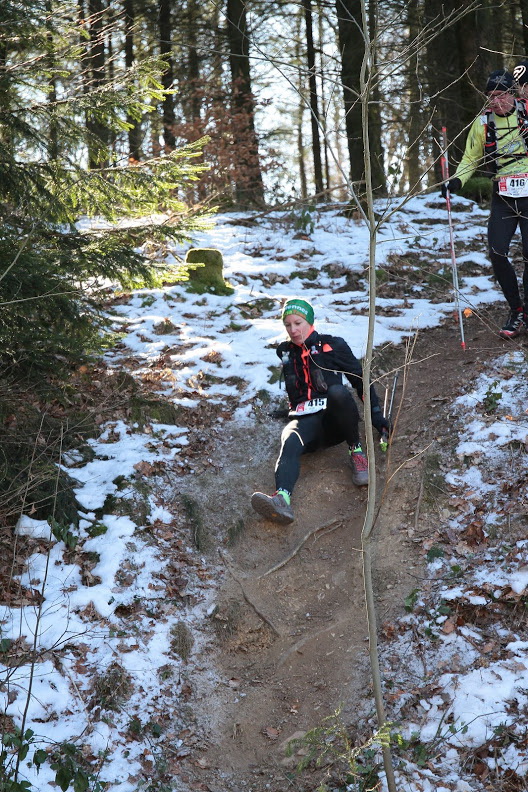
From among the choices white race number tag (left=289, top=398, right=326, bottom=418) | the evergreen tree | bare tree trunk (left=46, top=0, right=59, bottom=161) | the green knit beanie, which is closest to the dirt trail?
white race number tag (left=289, top=398, right=326, bottom=418)

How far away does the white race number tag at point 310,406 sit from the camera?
20.0 feet

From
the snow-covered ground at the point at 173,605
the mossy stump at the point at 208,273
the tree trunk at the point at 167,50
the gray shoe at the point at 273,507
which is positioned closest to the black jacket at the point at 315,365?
the snow-covered ground at the point at 173,605

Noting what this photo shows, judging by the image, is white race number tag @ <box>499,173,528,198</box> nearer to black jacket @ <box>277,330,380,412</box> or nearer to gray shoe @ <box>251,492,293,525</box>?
black jacket @ <box>277,330,380,412</box>

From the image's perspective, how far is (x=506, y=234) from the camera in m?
6.83

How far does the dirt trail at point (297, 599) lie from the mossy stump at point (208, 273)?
3482 mm

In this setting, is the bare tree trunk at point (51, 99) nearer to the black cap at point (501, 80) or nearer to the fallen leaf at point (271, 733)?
the black cap at point (501, 80)

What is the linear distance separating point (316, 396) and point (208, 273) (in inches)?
172

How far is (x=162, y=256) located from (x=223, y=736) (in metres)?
7.45

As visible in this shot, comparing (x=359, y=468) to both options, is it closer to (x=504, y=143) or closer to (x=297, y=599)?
(x=297, y=599)

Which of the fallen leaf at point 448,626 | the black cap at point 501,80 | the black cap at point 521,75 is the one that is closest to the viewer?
the fallen leaf at point 448,626

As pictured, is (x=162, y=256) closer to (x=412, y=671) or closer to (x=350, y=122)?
(x=350, y=122)

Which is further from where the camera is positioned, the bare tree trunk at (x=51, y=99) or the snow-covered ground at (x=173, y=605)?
the bare tree trunk at (x=51, y=99)

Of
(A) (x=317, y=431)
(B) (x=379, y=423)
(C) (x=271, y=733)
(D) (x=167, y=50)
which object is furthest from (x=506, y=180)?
(D) (x=167, y=50)

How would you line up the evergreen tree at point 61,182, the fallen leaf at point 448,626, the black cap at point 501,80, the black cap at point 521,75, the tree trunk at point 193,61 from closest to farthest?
1. the fallen leaf at point 448,626
2. the evergreen tree at point 61,182
3. the black cap at point 501,80
4. the black cap at point 521,75
5. the tree trunk at point 193,61
